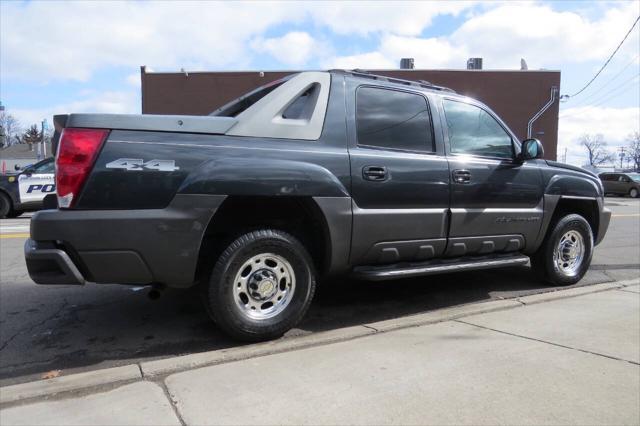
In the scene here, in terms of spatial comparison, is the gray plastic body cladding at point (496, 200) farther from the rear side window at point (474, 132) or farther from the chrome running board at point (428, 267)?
the chrome running board at point (428, 267)

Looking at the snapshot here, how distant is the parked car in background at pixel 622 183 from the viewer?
3164 centimetres

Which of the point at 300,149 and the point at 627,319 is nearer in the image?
the point at 300,149

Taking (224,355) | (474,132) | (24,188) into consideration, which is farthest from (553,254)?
(24,188)

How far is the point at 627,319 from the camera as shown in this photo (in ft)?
14.8

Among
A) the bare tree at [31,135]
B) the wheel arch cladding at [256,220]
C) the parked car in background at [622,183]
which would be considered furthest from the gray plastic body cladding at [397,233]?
the bare tree at [31,135]

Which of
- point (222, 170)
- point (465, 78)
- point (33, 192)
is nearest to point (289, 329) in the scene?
point (222, 170)

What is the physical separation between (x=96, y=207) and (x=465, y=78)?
30.7 m

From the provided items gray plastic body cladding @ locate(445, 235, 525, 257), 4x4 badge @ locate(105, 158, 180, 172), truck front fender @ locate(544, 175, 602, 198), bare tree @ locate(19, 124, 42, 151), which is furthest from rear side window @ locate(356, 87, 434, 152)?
bare tree @ locate(19, 124, 42, 151)

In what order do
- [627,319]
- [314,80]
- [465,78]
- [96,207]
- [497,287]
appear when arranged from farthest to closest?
[465,78]
[497,287]
[627,319]
[314,80]
[96,207]

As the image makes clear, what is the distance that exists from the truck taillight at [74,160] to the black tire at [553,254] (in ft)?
15.0

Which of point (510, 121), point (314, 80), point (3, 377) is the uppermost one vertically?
point (510, 121)

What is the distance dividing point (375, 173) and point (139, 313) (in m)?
2.46

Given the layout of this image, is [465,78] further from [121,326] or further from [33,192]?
[121,326]

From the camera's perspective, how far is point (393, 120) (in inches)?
173
